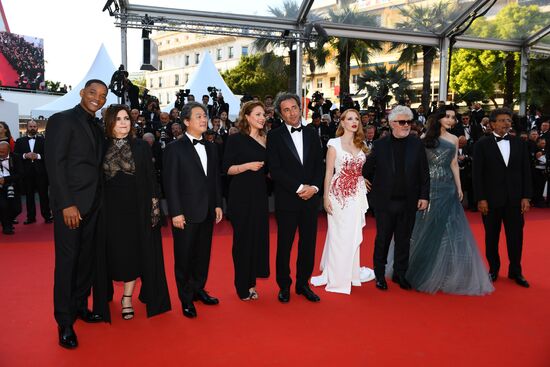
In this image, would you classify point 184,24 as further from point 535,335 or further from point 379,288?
point 535,335

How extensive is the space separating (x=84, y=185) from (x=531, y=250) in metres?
5.64

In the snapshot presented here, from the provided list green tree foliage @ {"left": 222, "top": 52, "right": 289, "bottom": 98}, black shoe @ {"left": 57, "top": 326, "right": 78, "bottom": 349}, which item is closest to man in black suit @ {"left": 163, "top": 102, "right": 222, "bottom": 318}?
black shoe @ {"left": 57, "top": 326, "right": 78, "bottom": 349}

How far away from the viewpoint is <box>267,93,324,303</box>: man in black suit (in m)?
4.18

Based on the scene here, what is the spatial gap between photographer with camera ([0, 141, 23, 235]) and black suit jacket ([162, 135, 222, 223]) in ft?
15.5

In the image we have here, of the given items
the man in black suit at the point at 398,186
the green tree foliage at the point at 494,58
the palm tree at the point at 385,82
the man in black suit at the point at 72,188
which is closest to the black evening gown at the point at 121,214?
the man in black suit at the point at 72,188

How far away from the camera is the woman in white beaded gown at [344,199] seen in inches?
179

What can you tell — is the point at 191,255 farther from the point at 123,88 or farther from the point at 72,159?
the point at 123,88

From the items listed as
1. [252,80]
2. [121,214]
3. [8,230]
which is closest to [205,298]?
[121,214]

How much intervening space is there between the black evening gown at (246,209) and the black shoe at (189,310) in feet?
1.61

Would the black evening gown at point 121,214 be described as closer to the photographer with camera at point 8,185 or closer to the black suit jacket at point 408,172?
the black suit jacket at point 408,172

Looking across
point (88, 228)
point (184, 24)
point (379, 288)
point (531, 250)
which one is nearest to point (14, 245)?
point (88, 228)

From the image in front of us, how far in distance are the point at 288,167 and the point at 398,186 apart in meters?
1.13

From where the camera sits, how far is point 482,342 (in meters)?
3.42

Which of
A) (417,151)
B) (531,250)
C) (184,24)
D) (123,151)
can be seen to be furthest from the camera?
(184,24)
